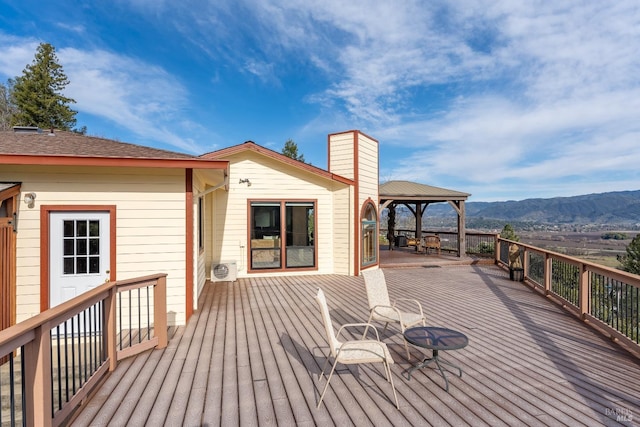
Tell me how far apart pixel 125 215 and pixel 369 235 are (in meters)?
6.47

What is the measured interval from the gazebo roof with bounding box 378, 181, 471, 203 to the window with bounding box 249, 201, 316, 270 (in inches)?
146

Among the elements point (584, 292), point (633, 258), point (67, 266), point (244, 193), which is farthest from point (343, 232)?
point (633, 258)

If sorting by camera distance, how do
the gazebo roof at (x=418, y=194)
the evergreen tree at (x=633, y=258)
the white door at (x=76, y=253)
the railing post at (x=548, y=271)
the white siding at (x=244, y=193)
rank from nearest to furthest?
the white door at (x=76, y=253) → the railing post at (x=548, y=271) → the white siding at (x=244, y=193) → the gazebo roof at (x=418, y=194) → the evergreen tree at (x=633, y=258)

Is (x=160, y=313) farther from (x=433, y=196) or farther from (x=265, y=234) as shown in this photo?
(x=433, y=196)

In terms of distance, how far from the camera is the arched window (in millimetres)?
8828

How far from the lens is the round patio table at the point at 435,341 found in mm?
2836

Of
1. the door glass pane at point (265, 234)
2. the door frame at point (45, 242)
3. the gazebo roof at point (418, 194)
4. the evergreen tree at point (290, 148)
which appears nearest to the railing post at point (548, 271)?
the gazebo roof at point (418, 194)

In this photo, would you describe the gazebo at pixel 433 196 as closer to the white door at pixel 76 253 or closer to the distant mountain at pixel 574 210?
the white door at pixel 76 253

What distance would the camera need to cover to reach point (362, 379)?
9.83 ft

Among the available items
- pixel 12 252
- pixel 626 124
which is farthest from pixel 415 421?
pixel 626 124

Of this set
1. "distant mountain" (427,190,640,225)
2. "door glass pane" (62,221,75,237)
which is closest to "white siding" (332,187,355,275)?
"door glass pane" (62,221,75,237)

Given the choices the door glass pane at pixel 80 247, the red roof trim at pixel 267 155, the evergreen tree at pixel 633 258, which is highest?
the red roof trim at pixel 267 155

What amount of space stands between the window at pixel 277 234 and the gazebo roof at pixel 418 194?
3701 millimetres

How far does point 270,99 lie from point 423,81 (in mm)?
Answer: 10898
